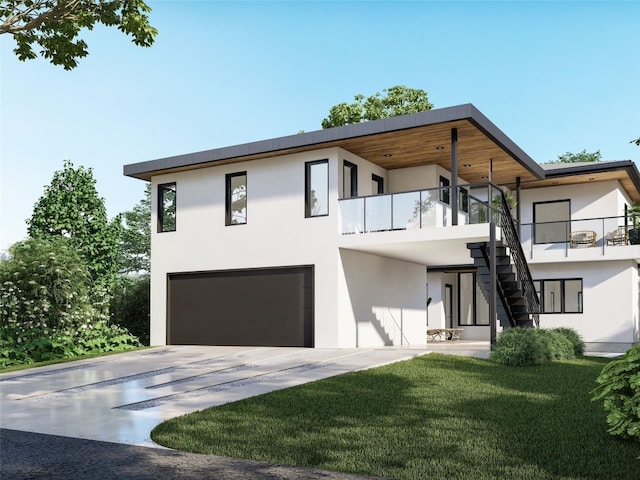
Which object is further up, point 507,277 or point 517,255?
point 517,255

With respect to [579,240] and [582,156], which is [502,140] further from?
[582,156]

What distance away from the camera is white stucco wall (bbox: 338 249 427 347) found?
730 inches

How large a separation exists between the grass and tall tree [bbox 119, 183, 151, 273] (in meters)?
44.0

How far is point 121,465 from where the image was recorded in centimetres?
625

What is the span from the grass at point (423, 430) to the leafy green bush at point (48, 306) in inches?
375

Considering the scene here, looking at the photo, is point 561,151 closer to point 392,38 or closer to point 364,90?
point 364,90

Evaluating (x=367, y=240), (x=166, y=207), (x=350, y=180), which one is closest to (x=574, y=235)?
(x=350, y=180)

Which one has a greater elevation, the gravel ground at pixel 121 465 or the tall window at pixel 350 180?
the tall window at pixel 350 180

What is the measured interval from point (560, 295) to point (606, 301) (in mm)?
1775

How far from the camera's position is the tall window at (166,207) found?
2152 cm

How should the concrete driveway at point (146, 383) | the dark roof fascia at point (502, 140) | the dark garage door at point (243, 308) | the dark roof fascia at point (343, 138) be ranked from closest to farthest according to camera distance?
the concrete driveway at point (146, 383) → the dark roof fascia at point (343, 138) → the dark roof fascia at point (502, 140) → the dark garage door at point (243, 308)

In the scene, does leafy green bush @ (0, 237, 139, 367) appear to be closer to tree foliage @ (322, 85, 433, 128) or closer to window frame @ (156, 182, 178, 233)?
window frame @ (156, 182, 178, 233)

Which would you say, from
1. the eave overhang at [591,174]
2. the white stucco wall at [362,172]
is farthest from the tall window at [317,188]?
the eave overhang at [591,174]

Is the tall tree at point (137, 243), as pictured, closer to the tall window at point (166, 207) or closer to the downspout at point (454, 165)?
the tall window at point (166, 207)
